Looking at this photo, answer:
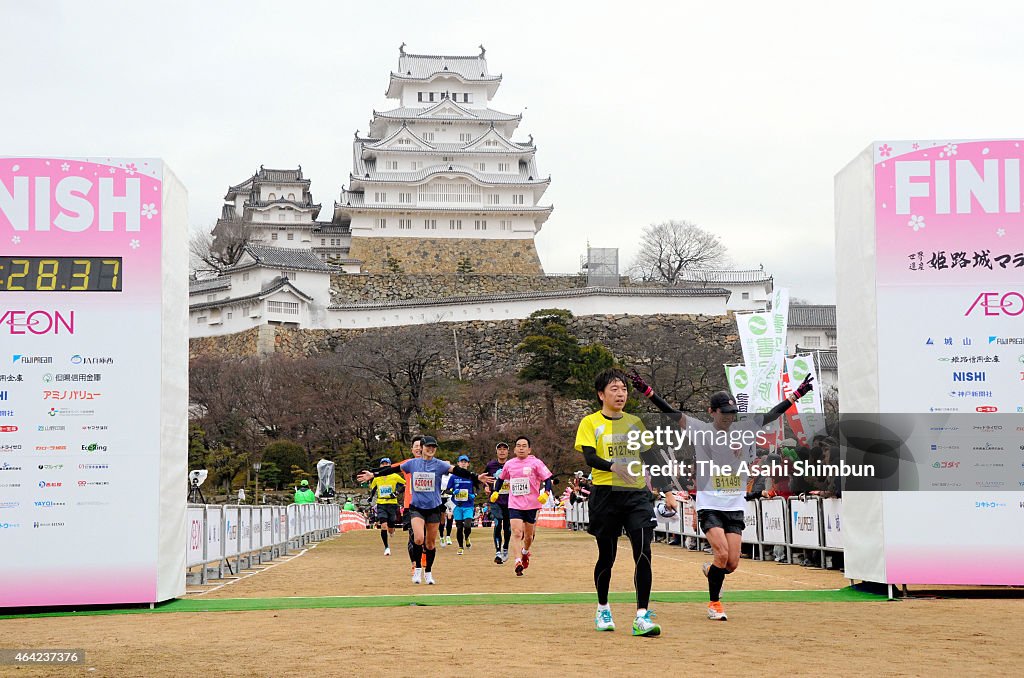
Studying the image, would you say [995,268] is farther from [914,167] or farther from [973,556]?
[973,556]

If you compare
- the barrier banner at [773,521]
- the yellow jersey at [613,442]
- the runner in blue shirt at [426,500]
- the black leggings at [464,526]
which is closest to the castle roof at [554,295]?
the black leggings at [464,526]

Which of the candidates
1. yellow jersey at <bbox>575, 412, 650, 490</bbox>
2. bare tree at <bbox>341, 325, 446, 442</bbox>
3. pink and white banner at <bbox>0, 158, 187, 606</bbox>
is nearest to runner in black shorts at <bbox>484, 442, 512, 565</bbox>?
pink and white banner at <bbox>0, 158, 187, 606</bbox>

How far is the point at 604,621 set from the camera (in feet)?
29.0

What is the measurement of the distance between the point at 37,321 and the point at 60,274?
19.7 inches

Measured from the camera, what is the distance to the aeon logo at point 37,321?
11.2 meters

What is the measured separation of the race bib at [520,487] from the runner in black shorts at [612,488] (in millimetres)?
5937

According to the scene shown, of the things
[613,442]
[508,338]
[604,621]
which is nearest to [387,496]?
[604,621]

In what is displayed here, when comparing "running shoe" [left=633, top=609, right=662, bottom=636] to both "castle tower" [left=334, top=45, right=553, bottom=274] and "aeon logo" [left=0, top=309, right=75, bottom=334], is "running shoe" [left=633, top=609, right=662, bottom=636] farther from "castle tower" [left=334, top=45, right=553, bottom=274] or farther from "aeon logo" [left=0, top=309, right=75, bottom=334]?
"castle tower" [left=334, top=45, right=553, bottom=274]

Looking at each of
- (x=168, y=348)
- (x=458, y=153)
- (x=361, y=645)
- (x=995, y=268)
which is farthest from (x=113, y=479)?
(x=458, y=153)

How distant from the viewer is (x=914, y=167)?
37.3ft

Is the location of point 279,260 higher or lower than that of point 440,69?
lower

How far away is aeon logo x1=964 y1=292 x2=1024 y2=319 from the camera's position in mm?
11219

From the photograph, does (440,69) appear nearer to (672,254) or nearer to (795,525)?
(672,254)

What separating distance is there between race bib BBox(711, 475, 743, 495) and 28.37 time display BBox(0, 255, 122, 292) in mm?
6035
